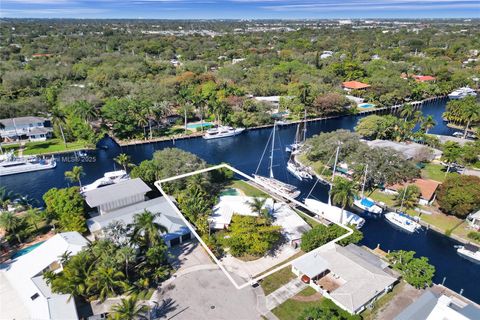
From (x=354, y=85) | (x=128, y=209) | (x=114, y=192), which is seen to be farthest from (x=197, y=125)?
(x=354, y=85)

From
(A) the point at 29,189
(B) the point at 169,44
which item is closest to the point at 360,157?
(A) the point at 29,189

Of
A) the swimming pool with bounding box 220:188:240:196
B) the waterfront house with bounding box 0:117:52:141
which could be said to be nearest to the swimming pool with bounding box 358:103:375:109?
the swimming pool with bounding box 220:188:240:196

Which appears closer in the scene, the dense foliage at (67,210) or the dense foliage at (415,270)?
the dense foliage at (415,270)

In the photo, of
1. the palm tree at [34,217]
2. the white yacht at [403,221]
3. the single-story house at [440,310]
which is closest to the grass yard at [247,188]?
the white yacht at [403,221]

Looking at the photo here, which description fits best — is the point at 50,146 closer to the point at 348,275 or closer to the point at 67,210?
the point at 67,210

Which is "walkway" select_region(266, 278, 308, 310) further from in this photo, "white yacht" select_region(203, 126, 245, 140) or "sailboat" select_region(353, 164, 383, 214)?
"white yacht" select_region(203, 126, 245, 140)

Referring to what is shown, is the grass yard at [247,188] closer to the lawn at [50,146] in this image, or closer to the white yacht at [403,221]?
the white yacht at [403,221]

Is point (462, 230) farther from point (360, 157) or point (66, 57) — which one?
point (66, 57)

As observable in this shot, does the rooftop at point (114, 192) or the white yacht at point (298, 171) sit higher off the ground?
the rooftop at point (114, 192)
